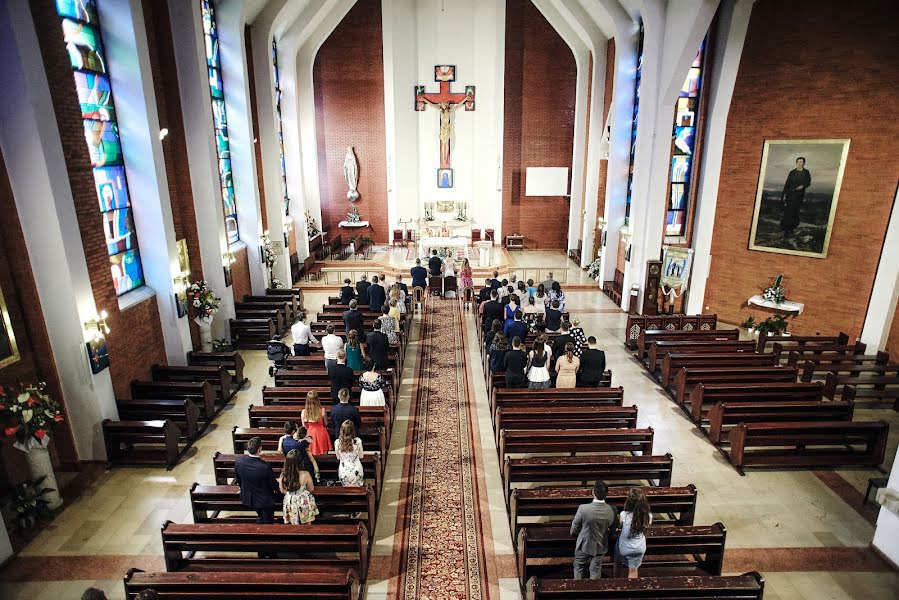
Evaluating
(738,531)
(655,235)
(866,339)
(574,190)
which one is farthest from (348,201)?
(738,531)

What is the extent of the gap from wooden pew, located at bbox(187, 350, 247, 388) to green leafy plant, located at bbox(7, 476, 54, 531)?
151 inches

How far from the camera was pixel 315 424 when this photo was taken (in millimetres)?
6512

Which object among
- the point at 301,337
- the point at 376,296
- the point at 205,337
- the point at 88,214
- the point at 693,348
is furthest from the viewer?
the point at 376,296

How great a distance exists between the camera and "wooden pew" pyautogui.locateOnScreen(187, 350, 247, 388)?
10.4 metres

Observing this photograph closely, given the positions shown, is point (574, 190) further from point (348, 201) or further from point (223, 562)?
point (223, 562)

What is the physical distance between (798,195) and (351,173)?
1663cm

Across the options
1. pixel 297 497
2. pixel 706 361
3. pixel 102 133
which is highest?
pixel 102 133

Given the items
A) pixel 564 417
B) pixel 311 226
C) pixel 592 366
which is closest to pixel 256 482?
pixel 564 417

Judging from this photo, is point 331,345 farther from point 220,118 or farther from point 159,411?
point 220,118

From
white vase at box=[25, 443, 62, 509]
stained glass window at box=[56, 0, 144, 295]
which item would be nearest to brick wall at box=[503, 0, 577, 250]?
stained glass window at box=[56, 0, 144, 295]

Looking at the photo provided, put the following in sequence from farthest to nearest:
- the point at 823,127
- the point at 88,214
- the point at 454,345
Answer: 1. the point at 454,345
2. the point at 823,127
3. the point at 88,214

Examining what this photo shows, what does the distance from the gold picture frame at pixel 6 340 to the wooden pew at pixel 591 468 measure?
639 centimetres

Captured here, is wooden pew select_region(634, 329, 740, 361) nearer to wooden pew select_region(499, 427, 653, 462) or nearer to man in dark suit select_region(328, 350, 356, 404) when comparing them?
wooden pew select_region(499, 427, 653, 462)

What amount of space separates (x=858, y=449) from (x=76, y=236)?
1186 centimetres
